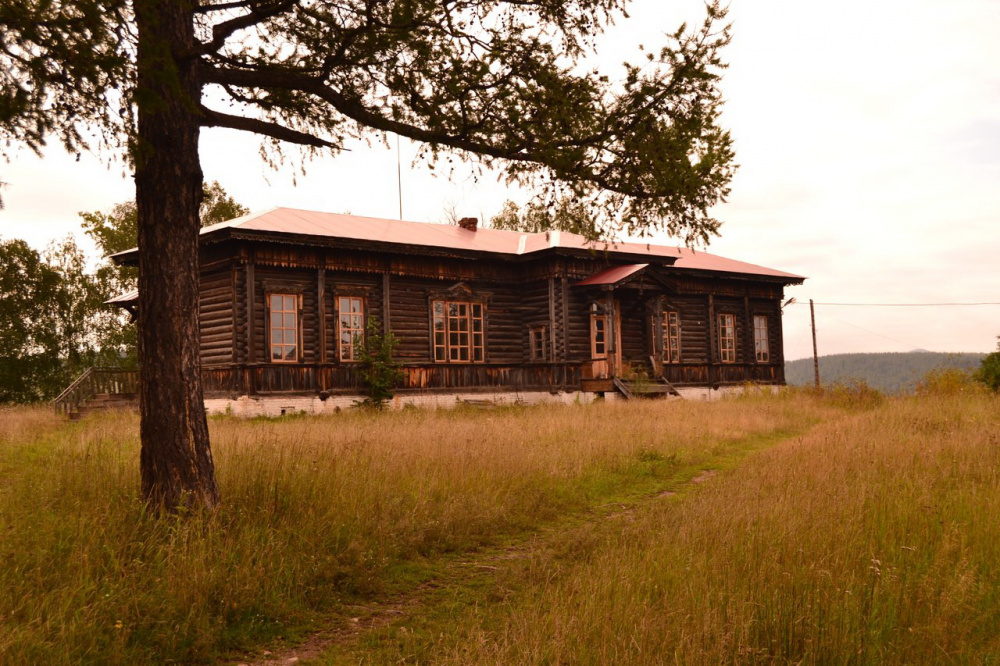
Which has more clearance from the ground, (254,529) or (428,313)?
(428,313)

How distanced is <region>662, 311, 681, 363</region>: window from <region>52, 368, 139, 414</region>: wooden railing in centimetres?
1762

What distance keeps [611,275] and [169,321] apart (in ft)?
62.8

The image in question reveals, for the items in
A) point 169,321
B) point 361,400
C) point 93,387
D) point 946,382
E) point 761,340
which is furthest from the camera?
point 761,340

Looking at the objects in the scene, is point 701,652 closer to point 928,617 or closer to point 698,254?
point 928,617

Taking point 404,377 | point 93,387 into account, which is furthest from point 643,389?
point 93,387

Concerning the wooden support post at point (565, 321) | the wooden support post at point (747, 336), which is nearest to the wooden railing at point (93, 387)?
the wooden support post at point (565, 321)

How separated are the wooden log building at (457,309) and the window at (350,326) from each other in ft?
0.13

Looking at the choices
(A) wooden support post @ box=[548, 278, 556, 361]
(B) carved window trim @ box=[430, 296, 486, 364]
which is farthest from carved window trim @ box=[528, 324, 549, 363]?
(B) carved window trim @ box=[430, 296, 486, 364]

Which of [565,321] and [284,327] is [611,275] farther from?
[284,327]

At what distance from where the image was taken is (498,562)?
6.48m

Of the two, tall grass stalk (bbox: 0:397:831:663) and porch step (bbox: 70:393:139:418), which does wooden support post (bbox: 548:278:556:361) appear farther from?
tall grass stalk (bbox: 0:397:831:663)

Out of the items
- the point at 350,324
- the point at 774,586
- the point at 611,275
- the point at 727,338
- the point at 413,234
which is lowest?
the point at 774,586

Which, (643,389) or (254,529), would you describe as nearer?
(254,529)

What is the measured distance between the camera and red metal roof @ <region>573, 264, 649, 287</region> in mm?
23717
